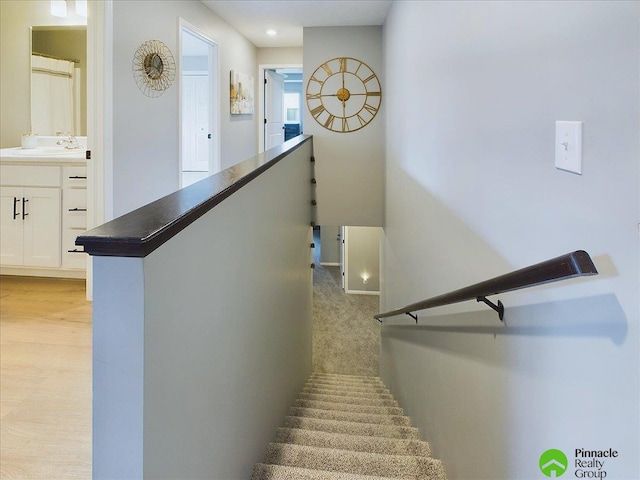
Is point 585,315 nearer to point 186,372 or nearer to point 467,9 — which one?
point 186,372

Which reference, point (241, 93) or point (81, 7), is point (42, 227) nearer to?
point (81, 7)

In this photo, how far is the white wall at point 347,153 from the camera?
233 inches

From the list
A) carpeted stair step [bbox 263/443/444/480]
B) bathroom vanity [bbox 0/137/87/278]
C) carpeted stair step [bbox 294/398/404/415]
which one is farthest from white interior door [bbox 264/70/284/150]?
carpeted stair step [bbox 263/443/444/480]

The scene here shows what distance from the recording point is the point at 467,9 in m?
1.96

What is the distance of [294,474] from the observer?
1.81m

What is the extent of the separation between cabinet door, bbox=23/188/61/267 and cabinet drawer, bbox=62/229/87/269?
0.05 m

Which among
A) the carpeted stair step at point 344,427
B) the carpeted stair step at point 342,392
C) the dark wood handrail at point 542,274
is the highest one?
the dark wood handrail at point 542,274

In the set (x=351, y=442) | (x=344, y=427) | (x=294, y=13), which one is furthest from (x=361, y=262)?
(x=351, y=442)

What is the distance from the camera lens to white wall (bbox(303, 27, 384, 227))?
5.92 m

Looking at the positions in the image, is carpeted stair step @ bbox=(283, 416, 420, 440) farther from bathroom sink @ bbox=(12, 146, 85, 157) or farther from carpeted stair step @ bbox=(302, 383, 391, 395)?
bathroom sink @ bbox=(12, 146, 85, 157)

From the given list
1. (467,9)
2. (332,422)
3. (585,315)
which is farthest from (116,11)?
(585,315)

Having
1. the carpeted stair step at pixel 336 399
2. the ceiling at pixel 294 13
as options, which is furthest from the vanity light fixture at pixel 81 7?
the carpeted stair step at pixel 336 399

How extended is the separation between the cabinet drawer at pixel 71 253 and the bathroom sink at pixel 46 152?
671mm

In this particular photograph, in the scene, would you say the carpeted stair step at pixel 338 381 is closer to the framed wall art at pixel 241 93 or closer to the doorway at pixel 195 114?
the framed wall art at pixel 241 93
